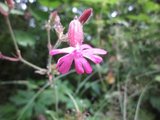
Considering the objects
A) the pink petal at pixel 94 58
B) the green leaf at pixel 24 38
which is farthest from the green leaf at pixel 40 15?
the pink petal at pixel 94 58

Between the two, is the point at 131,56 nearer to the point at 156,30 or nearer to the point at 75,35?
the point at 156,30

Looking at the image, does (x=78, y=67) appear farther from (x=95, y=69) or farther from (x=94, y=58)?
(x=95, y=69)

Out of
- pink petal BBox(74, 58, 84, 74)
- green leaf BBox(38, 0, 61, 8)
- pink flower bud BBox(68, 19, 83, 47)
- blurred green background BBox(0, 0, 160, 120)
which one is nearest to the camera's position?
pink petal BBox(74, 58, 84, 74)

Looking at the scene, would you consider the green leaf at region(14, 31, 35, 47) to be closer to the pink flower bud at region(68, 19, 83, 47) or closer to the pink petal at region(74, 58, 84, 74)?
the pink flower bud at region(68, 19, 83, 47)

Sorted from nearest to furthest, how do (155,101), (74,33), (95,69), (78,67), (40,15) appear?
(78,67) < (74,33) < (40,15) < (155,101) < (95,69)

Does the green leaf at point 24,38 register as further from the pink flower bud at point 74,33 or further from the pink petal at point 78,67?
the pink petal at point 78,67

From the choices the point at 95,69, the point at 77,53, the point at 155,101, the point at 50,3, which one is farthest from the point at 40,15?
the point at 77,53

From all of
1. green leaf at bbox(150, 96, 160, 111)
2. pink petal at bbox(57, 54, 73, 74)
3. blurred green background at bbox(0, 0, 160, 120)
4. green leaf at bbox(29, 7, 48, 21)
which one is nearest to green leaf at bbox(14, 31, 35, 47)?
blurred green background at bbox(0, 0, 160, 120)
